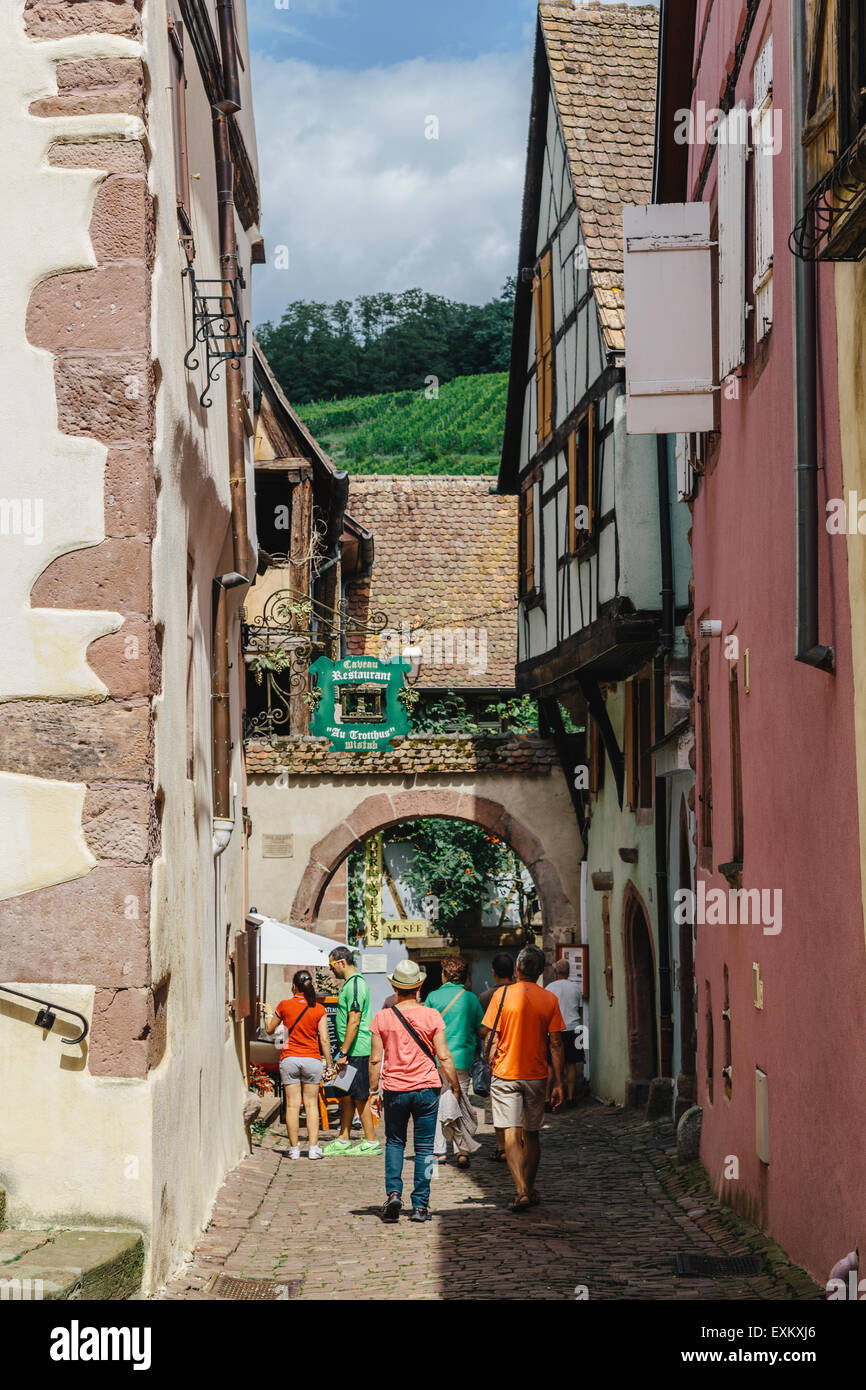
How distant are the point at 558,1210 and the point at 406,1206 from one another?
93 centimetres

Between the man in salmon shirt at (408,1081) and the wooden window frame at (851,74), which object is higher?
the wooden window frame at (851,74)

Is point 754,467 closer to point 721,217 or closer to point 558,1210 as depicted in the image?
point 721,217

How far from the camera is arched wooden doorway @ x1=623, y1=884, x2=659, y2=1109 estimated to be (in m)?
15.9

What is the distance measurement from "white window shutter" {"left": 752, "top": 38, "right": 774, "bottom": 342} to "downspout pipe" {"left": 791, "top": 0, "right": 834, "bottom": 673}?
143cm

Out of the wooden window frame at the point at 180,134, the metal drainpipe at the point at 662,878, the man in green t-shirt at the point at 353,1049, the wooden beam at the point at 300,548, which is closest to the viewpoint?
the wooden window frame at the point at 180,134

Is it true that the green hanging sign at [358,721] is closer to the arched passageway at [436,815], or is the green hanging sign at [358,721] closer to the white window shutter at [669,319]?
the arched passageway at [436,815]

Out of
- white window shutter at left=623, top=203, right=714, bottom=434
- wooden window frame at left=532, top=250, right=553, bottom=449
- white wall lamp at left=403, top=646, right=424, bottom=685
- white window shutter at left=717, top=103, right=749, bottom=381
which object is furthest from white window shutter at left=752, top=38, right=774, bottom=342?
white wall lamp at left=403, top=646, right=424, bottom=685

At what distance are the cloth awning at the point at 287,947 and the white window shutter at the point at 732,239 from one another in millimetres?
8998

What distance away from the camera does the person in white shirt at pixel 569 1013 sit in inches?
673

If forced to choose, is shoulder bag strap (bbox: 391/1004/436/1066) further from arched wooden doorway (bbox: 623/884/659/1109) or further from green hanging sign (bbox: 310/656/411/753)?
green hanging sign (bbox: 310/656/411/753)

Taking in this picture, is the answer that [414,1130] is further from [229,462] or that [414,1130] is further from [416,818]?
[416,818]

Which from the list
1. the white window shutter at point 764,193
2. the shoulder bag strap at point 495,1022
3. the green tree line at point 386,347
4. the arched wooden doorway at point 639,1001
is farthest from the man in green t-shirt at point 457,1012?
the green tree line at point 386,347
